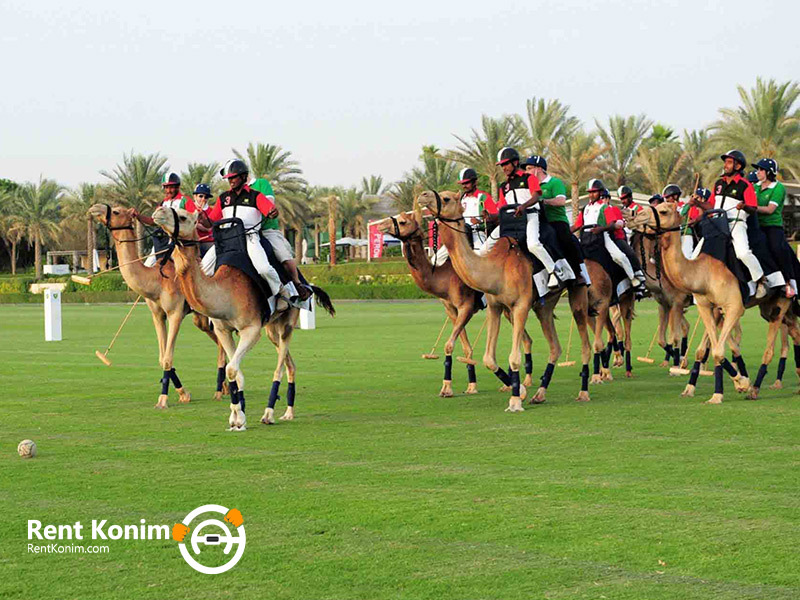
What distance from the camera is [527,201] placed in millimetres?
15773

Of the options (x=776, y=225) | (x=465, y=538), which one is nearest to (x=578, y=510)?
(x=465, y=538)

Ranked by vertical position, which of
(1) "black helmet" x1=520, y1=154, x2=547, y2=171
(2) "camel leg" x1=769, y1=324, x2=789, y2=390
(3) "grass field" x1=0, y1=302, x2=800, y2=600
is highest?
(1) "black helmet" x1=520, y1=154, x2=547, y2=171

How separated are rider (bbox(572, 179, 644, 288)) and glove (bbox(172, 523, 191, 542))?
12056 millimetres

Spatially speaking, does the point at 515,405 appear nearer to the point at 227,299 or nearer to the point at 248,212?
the point at 227,299

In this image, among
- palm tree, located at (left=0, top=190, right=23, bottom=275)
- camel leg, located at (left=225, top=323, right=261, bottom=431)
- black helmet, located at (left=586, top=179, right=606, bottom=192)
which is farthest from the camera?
palm tree, located at (left=0, top=190, right=23, bottom=275)

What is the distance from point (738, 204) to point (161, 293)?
819 centimetres

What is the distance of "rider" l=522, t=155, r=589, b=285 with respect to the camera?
16.2 meters

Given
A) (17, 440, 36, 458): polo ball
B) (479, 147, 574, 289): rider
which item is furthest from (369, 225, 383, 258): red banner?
(17, 440, 36, 458): polo ball

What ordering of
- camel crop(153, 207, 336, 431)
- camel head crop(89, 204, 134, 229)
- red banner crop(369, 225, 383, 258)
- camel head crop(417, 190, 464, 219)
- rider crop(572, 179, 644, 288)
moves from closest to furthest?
camel crop(153, 207, 336, 431) < camel head crop(417, 190, 464, 219) < camel head crop(89, 204, 134, 229) < rider crop(572, 179, 644, 288) < red banner crop(369, 225, 383, 258)

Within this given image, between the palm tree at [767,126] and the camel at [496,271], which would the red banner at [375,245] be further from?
the camel at [496,271]

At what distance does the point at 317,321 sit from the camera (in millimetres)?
41188

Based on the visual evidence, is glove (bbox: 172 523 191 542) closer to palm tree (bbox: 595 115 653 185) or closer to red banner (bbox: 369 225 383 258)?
palm tree (bbox: 595 115 653 185)

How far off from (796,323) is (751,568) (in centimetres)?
1144

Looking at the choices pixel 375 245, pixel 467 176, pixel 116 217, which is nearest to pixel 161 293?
pixel 116 217
